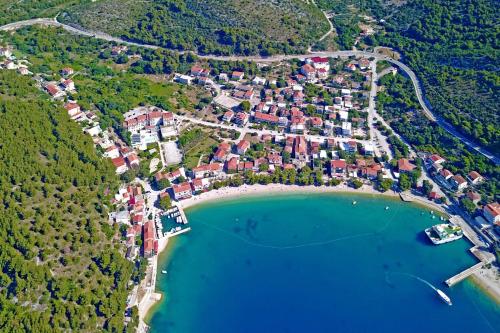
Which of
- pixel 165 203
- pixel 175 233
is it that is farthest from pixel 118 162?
pixel 175 233

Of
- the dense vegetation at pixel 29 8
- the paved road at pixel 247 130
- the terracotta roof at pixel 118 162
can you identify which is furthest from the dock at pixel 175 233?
the dense vegetation at pixel 29 8

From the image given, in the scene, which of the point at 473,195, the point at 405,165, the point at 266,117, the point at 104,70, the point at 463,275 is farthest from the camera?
the point at 104,70

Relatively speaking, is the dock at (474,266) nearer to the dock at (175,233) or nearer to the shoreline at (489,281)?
the shoreline at (489,281)

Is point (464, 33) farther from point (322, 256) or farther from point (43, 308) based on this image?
point (43, 308)

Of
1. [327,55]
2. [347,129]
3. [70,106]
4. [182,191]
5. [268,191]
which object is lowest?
[268,191]

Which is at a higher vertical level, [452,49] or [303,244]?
[452,49]

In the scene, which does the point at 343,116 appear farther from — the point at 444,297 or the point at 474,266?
the point at 444,297
